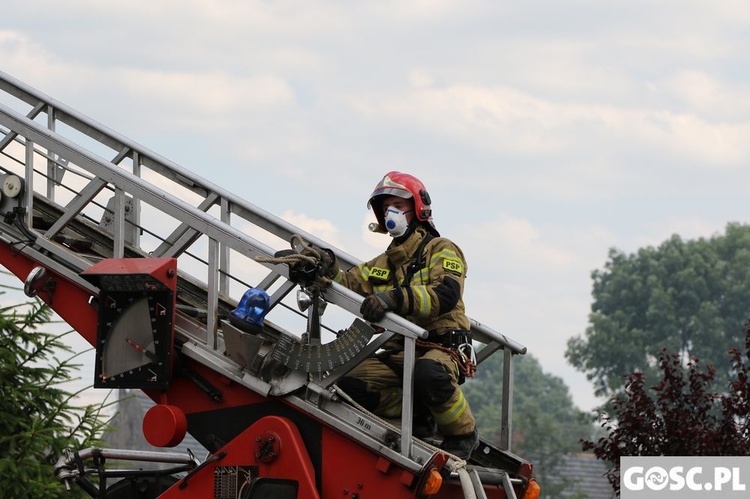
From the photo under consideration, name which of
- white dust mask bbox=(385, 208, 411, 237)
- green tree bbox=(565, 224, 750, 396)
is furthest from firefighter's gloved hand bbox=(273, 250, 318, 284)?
green tree bbox=(565, 224, 750, 396)

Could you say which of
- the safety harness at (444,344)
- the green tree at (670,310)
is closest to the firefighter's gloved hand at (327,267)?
the safety harness at (444,344)

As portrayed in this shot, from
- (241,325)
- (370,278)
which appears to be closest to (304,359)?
(241,325)

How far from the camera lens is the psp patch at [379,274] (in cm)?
776

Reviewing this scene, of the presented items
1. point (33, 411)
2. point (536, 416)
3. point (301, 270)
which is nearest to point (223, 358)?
point (301, 270)

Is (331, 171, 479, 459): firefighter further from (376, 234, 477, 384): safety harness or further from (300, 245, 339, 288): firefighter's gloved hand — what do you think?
(300, 245, 339, 288): firefighter's gloved hand

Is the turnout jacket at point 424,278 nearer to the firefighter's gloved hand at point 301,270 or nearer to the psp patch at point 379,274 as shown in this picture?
the psp patch at point 379,274

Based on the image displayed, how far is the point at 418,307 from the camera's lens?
712cm

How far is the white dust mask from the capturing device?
25.4ft

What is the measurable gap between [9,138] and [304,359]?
8.71 feet

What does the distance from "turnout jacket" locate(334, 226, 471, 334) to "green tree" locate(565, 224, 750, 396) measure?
53.7m

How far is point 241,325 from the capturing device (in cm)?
717

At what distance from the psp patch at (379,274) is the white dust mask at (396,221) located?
230mm

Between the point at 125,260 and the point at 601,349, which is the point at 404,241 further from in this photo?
the point at 601,349

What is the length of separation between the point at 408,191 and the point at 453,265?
54 cm
